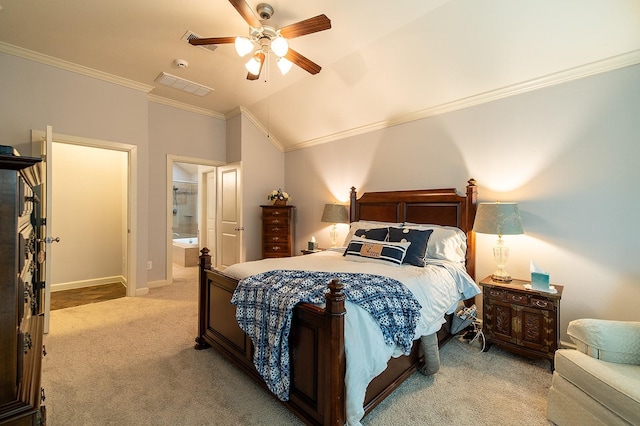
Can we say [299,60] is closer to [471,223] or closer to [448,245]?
[448,245]

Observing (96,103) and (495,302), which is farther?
(96,103)

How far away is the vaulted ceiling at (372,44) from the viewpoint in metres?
2.33

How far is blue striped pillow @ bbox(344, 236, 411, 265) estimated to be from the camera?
2671 millimetres

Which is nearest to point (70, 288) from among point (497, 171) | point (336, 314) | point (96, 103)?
point (96, 103)

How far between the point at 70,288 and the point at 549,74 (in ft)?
22.3

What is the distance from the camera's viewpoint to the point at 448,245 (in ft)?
9.59

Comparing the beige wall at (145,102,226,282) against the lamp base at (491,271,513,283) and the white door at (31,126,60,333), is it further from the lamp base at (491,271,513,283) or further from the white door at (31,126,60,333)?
the lamp base at (491,271,513,283)

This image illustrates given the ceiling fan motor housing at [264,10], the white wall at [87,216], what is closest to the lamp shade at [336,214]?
the ceiling fan motor housing at [264,10]

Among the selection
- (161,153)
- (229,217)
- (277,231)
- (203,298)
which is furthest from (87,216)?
(203,298)

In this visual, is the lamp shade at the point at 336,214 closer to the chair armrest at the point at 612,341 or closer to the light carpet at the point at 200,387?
the light carpet at the point at 200,387

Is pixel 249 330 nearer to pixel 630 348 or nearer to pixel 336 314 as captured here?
pixel 336 314

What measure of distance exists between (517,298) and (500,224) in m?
0.65

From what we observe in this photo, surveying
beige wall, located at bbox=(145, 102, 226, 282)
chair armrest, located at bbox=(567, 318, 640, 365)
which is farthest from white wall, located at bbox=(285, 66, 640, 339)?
beige wall, located at bbox=(145, 102, 226, 282)

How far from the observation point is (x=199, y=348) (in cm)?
Result: 259
